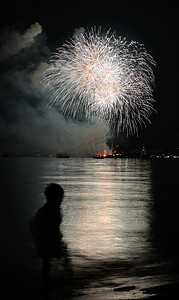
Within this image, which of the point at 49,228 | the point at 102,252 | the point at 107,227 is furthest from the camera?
the point at 107,227

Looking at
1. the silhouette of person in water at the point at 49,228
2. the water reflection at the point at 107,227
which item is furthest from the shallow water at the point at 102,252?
the silhouette of person in water at the point at 49,228

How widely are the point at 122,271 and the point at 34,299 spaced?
2382 mm

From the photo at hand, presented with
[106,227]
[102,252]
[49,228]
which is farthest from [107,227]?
[49,228]

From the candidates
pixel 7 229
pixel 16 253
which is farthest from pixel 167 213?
pixel 16 253

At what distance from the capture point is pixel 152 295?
6781 mm

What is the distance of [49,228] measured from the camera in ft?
19.2

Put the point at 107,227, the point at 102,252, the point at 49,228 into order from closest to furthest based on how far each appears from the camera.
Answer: the point at 49,228 < the point at 102,252 < the point at 107,227

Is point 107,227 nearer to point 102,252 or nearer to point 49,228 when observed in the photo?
point 102,252

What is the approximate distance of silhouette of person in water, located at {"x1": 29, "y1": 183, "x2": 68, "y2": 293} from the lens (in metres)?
5.79

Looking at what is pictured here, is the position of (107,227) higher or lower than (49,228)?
lower

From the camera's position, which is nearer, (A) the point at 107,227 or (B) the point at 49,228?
(B) the point at 49,228

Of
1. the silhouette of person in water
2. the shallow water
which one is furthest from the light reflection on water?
the silhouette of person in water

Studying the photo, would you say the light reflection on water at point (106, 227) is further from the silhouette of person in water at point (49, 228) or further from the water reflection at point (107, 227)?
the silhouette of person in water at point (49, 228)

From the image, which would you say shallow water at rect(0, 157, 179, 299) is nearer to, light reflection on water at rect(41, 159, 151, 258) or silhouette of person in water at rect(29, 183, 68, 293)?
light reflection on water at rect(41, 159, 151, 258)
